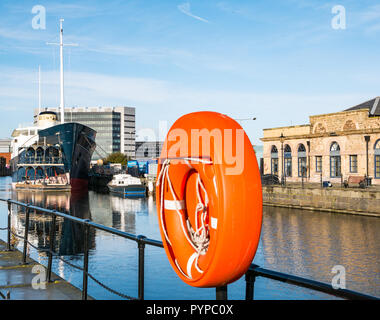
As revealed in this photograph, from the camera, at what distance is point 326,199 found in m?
28.5

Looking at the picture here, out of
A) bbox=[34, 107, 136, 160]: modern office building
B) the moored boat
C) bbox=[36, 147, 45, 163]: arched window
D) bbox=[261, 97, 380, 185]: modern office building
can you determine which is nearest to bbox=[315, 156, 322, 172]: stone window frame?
bbox=[261, 97, 380, 185]: modern office building

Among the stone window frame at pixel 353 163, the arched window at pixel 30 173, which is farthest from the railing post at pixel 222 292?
the arched window at pixel 30 173

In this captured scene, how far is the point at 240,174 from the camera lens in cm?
295

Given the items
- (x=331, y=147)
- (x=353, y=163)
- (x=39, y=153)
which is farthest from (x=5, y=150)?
(x=353, y=163)

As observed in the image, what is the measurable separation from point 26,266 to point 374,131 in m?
29.4

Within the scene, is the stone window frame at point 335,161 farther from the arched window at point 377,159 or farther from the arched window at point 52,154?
the arched window at point 52,154

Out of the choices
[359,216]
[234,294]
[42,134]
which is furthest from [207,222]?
[42,134]

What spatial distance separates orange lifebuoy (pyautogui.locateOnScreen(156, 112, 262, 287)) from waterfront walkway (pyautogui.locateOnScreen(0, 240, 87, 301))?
178 centimetres

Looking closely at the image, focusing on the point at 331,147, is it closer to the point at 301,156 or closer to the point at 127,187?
the point at 301,156

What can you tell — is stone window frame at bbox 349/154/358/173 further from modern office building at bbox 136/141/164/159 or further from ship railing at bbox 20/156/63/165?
Answer: modern office building at bbox 136/141/164/159

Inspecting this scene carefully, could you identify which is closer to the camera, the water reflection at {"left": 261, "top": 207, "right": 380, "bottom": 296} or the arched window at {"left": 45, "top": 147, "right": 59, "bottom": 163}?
the water reflection at {"left": 261, "top": 207, "right": 380, "bottom": 296}

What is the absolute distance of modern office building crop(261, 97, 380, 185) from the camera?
104ft

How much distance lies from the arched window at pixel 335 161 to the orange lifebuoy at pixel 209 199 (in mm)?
32983

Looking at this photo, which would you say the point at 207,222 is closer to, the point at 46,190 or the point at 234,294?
the point at 234,294
